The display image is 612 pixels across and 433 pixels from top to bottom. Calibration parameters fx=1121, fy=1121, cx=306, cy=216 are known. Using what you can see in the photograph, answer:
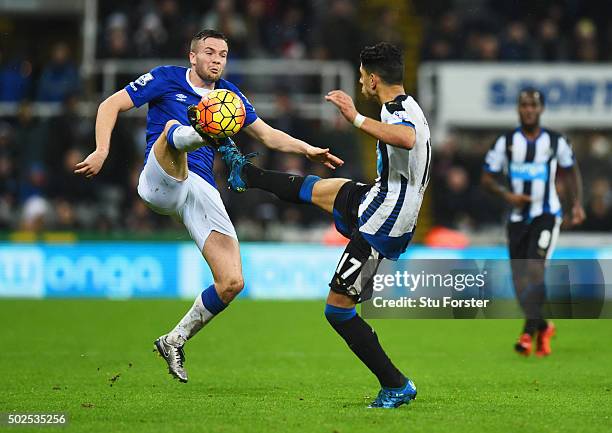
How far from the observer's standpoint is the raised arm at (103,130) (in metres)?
7.26

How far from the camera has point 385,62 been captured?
6961 mm

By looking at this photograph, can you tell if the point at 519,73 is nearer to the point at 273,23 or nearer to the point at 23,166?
the point at 273,23

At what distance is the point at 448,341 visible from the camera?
38.5 feet

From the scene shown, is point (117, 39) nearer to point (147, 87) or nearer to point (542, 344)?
point (542, 344)

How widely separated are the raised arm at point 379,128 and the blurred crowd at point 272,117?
10.1 metres

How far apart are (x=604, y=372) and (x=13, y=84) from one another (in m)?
13.2

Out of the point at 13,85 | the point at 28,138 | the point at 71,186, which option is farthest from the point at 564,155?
the point at 13,85

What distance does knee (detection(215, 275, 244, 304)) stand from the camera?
7879 millimetres

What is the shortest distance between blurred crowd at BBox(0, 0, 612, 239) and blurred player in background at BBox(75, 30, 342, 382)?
8.52 metres

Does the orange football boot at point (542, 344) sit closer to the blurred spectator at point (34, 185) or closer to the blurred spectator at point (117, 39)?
the blurred spectator at point (34, 185)

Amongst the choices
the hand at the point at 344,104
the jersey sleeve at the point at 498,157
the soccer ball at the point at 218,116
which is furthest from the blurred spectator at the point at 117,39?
the hand at the point at 344,104

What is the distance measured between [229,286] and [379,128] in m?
1.90

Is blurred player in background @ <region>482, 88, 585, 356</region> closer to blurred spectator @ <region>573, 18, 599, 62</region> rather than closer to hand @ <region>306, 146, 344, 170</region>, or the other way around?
hand @ <region>306, 146, 344, 170</region>

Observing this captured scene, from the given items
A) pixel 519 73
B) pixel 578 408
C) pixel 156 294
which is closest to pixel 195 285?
pixel 156 294
